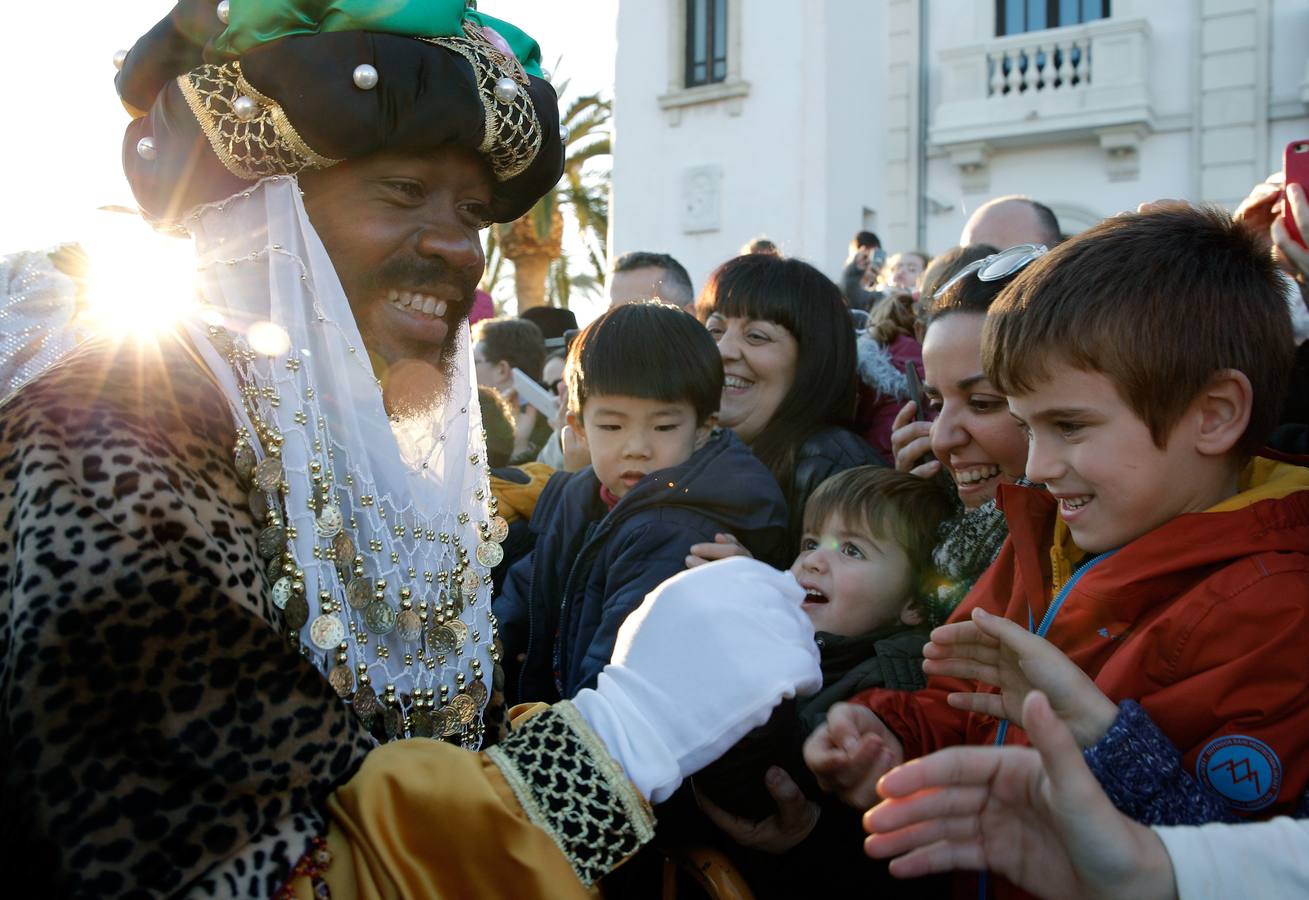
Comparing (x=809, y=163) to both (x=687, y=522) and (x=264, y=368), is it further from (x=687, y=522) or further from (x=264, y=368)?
(x=264, y=368)

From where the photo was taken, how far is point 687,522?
2795 mm

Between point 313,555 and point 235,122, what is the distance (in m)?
0.76

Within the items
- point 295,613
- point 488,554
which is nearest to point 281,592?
point 295,613

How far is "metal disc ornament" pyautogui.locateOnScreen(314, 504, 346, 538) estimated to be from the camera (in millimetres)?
1772

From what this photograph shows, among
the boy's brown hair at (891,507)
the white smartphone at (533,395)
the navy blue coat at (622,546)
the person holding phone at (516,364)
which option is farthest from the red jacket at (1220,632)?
the person holding phone at (516,364)

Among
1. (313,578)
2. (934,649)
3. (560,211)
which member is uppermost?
(560,211)

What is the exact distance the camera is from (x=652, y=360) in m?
3.02

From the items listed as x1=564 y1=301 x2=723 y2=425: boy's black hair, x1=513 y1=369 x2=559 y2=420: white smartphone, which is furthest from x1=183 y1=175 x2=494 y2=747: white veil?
x1=513 y1=369 x2=559 y2=420: white smartphone

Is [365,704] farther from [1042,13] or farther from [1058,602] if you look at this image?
[1042,13]

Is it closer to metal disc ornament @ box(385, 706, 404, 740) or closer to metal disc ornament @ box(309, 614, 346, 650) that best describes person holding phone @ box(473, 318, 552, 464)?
metal disc ornament @ box(385, 706, 404, 740)

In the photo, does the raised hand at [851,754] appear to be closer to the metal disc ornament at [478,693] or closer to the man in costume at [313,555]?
the man in costume at [313,555]

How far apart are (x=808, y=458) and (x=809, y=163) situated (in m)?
11.8

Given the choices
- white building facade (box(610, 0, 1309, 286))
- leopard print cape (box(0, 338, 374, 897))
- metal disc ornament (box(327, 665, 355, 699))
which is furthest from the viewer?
white building facade (box(610, 0, 1309, 286))

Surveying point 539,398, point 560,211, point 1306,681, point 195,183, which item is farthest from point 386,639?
point 560,211
